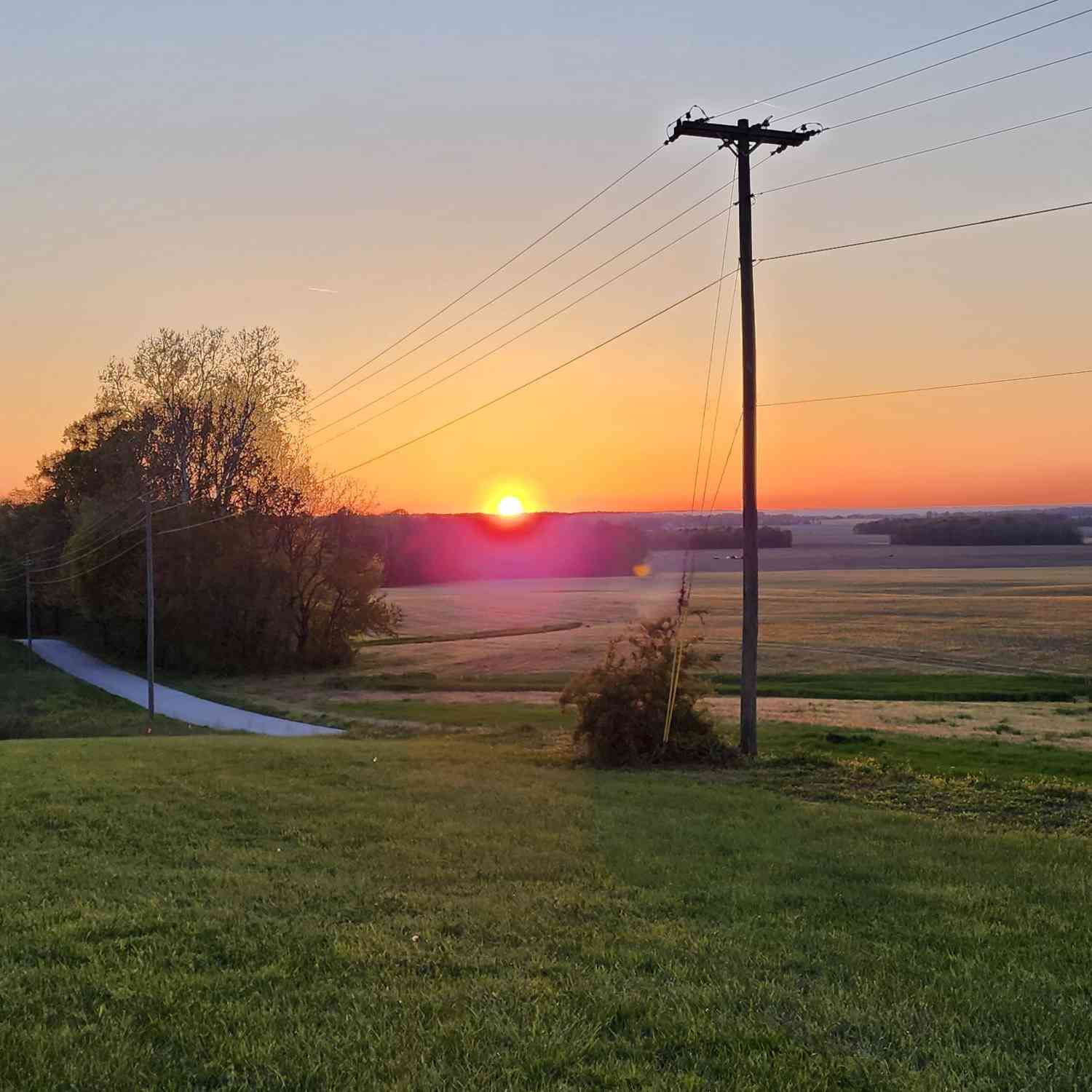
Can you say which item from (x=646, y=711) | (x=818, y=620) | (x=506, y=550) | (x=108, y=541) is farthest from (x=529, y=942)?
(x=506, y=550)

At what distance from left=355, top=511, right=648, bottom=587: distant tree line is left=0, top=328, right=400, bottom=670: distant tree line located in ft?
175

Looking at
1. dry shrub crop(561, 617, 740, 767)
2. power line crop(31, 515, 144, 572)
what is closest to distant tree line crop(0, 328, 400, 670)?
power line crop(31, 515, 144, 572)

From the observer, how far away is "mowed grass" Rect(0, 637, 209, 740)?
3334cm

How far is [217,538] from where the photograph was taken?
5588cm

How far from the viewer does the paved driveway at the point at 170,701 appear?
3253cm

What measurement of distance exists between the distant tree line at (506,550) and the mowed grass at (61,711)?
6602 cm

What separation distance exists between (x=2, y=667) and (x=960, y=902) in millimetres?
56871

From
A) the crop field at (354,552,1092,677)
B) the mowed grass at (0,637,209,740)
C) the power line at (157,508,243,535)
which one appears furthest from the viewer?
the power line at (157,508,243,535)

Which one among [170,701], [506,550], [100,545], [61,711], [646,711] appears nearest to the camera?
[646,711]

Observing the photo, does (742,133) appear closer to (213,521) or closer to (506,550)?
(213,521)

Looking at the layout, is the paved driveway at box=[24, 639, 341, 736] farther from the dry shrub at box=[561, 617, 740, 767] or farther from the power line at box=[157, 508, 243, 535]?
the dry shrub at box=[561, 617, 740, 767]

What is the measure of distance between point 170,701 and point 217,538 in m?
14.6

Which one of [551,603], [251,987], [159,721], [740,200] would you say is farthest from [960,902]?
[551,603]

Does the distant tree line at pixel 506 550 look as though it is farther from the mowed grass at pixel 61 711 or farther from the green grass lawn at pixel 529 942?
the green grass lawn at pixel 529 942
